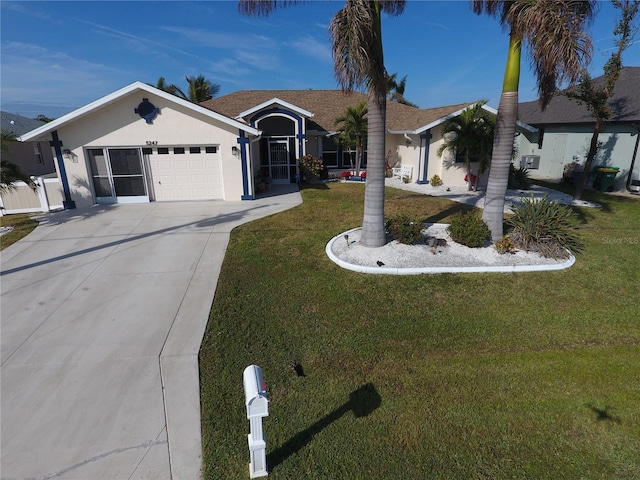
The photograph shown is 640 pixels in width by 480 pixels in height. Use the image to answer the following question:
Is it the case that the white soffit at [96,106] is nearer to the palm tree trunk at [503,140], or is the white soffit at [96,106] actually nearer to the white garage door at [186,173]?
the white garage door at [186,173]

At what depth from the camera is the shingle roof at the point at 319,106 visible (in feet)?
67.2

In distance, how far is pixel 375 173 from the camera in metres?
8.56

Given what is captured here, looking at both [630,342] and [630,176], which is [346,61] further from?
[630,176]

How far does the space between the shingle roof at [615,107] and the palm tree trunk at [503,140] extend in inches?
332

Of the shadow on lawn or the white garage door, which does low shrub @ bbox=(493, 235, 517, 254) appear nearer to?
the shadow on lawn

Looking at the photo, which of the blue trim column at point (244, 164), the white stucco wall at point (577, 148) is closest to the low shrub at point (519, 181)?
the white stucco wall at point (577, 148)

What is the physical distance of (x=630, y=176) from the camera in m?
16.3

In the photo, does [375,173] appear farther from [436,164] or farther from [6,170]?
[6,170]

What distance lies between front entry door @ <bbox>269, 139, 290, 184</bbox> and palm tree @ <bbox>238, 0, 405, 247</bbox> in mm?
11131

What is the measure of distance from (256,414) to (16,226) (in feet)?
41.3

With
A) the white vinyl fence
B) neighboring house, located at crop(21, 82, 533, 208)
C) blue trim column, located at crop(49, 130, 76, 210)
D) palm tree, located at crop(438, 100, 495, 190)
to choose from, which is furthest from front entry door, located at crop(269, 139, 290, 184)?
the white vinyl fence

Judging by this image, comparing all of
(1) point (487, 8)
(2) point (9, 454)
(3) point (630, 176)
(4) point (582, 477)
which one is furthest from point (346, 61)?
(3) point (630, 176)

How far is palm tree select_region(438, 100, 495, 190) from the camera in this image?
15461mm

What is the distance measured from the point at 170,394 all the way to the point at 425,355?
3438mm
